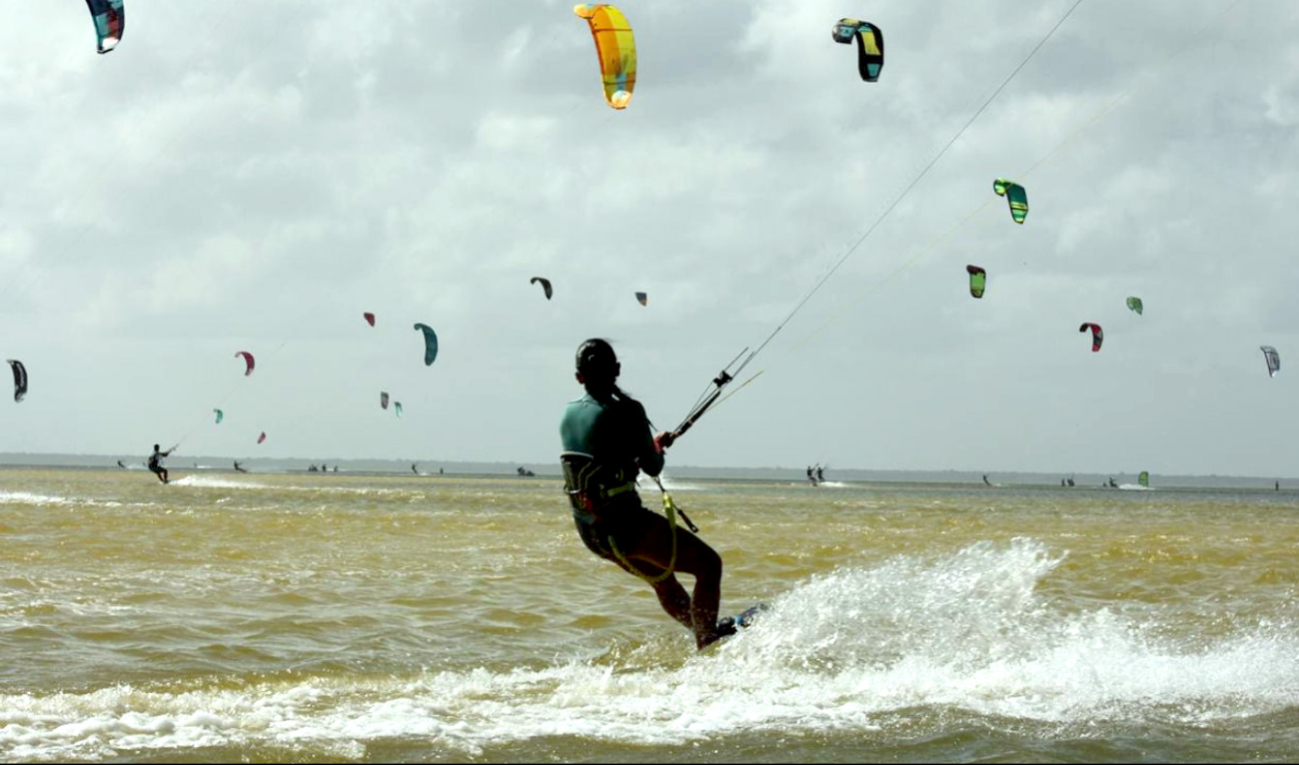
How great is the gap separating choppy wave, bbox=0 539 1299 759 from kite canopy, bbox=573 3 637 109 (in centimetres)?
595

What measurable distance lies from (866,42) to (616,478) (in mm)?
9403

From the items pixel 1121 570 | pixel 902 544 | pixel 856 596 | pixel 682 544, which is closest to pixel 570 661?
pixel 682 544

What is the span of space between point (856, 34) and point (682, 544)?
382 inches

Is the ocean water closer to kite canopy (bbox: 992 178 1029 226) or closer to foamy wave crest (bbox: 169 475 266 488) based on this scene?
kite canopy (bbox: 992 178 1029 226)

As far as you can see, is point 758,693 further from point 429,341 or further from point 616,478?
point 429,341

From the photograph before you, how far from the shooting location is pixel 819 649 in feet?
23.5

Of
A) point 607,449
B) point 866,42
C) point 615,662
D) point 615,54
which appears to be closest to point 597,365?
point 607,449

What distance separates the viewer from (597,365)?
6414mm

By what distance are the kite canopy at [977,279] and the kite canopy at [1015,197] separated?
13.6ft

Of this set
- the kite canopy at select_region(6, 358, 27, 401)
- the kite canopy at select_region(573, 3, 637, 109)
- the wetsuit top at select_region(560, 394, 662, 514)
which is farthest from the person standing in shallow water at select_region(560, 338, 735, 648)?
the kite canopy at select_region(6, 358, 27, 401)

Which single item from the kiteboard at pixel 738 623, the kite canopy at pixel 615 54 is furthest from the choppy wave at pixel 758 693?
the kite canopy at pixel 615 54

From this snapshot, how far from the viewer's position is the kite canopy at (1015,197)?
77.3 ft

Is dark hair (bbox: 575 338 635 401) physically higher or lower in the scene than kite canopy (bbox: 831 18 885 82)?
lower

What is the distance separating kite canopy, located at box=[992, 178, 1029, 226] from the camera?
77.3 feet
